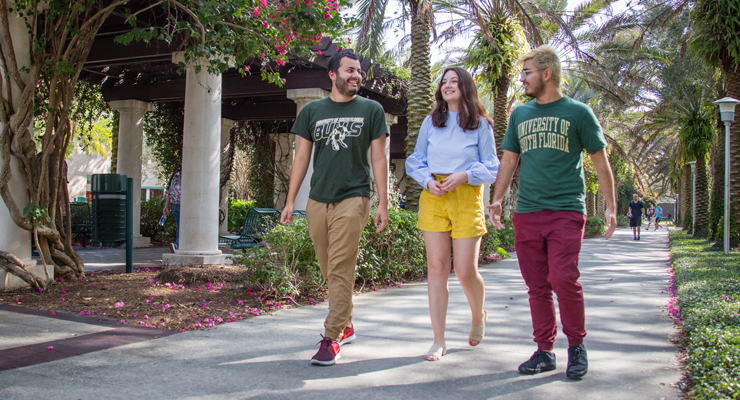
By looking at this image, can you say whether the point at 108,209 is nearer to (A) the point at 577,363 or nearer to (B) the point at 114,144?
(A) the point at 577,363

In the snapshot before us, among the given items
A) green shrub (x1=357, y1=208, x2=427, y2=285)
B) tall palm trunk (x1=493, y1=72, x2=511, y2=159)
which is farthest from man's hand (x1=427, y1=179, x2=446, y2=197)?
tall palm trunk (x1=493, y1=72, x2=511, y2=159)

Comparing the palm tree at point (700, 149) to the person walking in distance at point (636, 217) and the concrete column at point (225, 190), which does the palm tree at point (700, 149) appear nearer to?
the person walking in distance at point (636, 217)

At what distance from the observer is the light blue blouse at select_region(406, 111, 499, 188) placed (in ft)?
10.9

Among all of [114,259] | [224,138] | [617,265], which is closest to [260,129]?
[224,138]

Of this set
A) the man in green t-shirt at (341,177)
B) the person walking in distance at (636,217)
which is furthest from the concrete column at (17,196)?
the person walking in distance at (636,217)

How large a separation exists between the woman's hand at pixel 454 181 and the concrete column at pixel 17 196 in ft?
15.4

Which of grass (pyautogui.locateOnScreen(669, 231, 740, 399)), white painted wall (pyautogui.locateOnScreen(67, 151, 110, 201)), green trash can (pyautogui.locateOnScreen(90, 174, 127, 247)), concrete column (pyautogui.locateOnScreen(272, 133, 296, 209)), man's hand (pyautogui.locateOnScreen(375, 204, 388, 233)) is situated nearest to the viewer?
grass (pyautogui.locateOnScreen(669, 231, 740, 399))

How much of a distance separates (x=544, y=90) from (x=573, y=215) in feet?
2.44

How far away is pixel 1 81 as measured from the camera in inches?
219

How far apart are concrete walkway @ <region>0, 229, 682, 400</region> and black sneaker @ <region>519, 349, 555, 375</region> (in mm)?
47

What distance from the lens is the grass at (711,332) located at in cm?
254

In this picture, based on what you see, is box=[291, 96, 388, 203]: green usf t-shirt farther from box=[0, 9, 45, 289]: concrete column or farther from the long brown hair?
box=[0, 9, 45, 289]: concrete column

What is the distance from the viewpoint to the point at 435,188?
3244mm

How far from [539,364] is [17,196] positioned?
544cm
